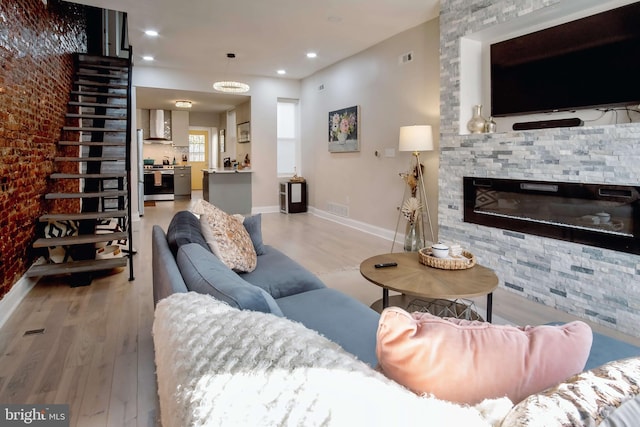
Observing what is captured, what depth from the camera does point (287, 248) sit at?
5.00m

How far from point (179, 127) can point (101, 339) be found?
10.0m

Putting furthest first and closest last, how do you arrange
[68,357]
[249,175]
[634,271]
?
[249,175], [634,271], [68,357]

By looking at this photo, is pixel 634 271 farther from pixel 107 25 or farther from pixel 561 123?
pixel 107 25

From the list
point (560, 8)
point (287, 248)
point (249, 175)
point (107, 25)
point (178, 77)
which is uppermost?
point (107, 25)

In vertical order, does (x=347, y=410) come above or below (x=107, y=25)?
below

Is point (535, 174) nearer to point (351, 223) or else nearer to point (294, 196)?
point (351, 223)

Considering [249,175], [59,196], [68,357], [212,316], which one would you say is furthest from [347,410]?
[249,175]

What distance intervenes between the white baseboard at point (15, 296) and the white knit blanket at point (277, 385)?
2.70 m

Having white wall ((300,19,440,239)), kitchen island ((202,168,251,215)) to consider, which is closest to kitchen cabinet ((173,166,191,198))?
kitchen island ((202,168,251,215))

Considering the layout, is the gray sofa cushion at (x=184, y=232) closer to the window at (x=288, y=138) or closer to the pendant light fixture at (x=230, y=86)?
the pendant light fixture at (x=230, y=86)

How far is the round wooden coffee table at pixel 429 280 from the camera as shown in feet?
6.70

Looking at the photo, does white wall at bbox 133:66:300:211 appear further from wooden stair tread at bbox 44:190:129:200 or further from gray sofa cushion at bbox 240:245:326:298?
gray sofa cushion at bbox 240:245:326:298

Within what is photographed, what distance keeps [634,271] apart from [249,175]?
656cm

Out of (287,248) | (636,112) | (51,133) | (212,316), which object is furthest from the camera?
(287,248)
